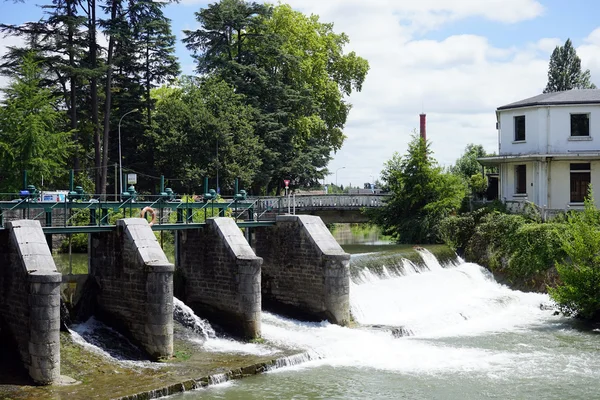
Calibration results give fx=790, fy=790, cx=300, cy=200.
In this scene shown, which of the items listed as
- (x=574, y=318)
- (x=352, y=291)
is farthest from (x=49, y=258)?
(x=574, y=318)

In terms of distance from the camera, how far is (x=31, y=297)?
61.4ft

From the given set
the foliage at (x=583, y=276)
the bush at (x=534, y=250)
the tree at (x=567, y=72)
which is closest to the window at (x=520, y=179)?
the bush at (x=534, y=250)

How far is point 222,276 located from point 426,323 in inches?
292

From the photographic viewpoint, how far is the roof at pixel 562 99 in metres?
42.4

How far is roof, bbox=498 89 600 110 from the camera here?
42375 millimetres

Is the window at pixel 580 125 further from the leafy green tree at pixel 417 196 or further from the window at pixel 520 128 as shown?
the leafy green tree at pixel 417 196

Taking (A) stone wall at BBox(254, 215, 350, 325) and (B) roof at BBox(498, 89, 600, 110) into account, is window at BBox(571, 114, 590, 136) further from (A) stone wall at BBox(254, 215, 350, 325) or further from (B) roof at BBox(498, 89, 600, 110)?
(A) stone wall at BBox(254, 215, 350, 325)

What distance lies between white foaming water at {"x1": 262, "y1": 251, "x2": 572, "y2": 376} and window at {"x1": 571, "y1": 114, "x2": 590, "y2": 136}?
10378 mm

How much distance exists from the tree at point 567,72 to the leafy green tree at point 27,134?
177ft

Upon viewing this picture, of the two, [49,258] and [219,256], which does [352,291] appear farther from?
[49,258]

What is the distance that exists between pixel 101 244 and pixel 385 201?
25.1 meters

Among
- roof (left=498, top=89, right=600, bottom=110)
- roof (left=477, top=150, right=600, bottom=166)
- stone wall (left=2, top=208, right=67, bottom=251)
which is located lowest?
stone wall (left=2, top=208, right=67, bottom=251)

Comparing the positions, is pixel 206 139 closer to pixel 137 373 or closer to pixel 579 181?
pixel 579 181

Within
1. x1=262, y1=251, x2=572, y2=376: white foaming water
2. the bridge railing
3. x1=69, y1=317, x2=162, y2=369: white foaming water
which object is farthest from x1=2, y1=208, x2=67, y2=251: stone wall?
the bridge railing
